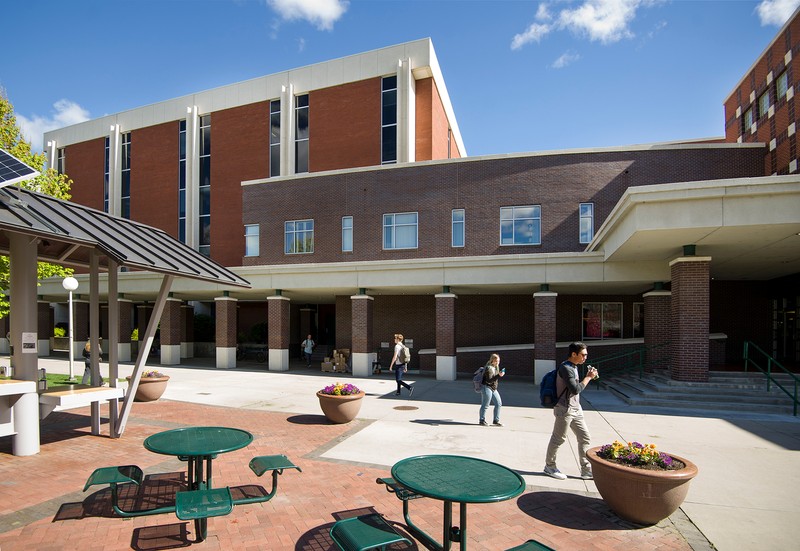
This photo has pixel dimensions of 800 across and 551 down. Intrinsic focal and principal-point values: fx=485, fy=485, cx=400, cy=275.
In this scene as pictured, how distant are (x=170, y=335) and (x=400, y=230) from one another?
1441 centimetres

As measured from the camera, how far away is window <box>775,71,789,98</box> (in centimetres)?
2092

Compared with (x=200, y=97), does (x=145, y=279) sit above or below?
below

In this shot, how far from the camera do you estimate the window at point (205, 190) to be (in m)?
37.8

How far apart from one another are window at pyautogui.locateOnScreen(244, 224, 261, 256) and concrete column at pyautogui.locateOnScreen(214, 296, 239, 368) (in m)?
2.91

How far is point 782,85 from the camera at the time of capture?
21359mm

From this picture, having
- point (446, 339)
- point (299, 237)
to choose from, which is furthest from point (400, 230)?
point (446, 339)

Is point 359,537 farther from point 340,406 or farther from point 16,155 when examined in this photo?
point 16,155

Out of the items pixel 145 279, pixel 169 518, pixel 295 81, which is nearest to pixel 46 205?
pixel 169 518

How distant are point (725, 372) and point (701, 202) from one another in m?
6.33

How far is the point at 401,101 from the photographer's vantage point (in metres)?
30.8

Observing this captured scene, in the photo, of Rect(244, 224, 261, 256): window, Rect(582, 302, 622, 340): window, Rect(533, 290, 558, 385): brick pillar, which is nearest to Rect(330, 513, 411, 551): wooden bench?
Rect(533, 290, 558, 385): brick pillar

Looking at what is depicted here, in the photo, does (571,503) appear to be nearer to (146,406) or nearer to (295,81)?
(146,406)

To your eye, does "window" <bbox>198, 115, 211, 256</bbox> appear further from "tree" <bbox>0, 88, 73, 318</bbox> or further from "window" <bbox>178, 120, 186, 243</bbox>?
"tree" <bbox>0, 88, 73, 318</bbox>

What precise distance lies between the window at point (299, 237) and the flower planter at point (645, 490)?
21361mm
